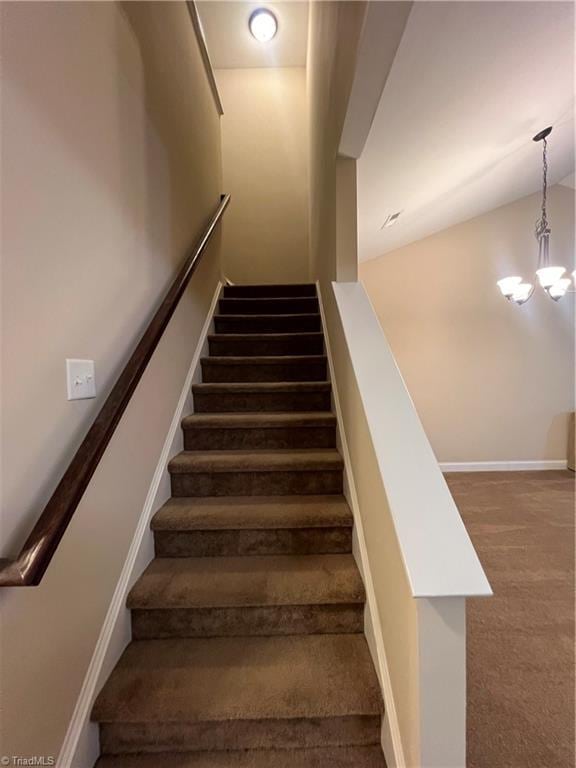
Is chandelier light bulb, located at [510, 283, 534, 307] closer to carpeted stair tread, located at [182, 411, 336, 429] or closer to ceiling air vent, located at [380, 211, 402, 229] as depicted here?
ceiling air vent, located at [380, 211, 402, 229]

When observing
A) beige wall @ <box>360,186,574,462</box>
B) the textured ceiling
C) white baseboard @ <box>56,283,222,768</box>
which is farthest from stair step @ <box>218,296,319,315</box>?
white baseboard @ <box>56,283,222,768</box>

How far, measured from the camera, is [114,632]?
1186 mm

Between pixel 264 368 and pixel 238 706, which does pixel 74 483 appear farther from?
pixel 264 368

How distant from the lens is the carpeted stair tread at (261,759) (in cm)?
100

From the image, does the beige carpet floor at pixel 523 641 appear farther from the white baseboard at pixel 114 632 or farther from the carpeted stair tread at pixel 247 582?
the white baseboard at pixel 114 632

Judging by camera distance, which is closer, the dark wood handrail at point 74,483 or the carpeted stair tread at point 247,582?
the dark wood handrail at point 74,483

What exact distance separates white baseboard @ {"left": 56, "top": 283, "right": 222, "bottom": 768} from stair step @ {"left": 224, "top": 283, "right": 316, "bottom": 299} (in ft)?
6.14

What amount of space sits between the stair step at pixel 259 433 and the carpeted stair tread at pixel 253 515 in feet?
1.27

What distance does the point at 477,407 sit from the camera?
3.97 metres

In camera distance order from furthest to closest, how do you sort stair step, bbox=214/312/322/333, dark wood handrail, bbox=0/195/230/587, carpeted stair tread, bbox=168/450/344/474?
1. stair step, bbox=214/312/322/333
2. carpeted stair tread, bbox=168/450/344/474
3. dark wood handrail, bbox=0/195/230/587

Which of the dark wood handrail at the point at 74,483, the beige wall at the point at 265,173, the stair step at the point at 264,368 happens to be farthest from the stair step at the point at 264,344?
the beige wall at the point at 265,173

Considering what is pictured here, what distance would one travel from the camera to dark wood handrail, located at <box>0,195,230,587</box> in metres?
0.75

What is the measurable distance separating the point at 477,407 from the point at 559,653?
284 centimetres

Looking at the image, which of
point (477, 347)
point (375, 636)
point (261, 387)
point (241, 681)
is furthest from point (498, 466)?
point (241, 681)
